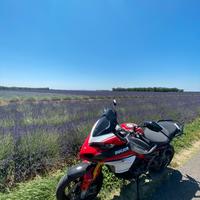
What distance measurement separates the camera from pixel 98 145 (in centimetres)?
358

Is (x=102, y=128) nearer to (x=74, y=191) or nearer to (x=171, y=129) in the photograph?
(x=74, y=191)

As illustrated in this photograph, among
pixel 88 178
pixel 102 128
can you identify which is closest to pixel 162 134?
pixel 102 128

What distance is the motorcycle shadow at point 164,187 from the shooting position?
4355mm

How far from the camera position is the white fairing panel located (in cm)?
383

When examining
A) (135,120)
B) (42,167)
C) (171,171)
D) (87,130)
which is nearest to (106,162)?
(42,167)

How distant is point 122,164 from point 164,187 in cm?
136

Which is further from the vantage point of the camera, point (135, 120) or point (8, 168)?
point (135, 120)

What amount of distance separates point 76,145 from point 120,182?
5.41 feet

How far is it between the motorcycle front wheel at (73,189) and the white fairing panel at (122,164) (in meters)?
0.30

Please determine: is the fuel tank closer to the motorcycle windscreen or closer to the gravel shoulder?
the motorcycle windscreen

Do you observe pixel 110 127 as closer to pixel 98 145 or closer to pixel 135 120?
pixel 98 145

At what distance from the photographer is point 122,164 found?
390 cm

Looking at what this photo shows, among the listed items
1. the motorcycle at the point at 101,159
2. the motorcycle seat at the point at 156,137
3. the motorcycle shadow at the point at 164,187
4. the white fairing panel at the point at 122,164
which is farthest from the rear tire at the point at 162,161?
the white fairing panel at the point at 122,164

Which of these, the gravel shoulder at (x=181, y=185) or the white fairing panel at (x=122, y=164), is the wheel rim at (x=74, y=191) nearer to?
the white fairing panel at (x=122, y=164)
